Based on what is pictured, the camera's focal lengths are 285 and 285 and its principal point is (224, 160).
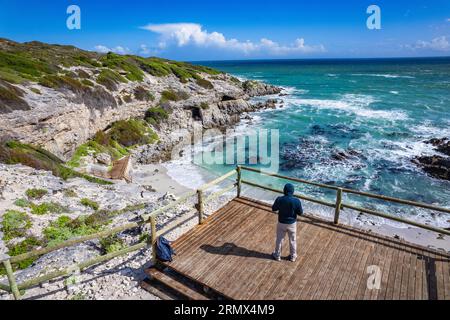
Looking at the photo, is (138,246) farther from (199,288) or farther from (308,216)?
(308,216)

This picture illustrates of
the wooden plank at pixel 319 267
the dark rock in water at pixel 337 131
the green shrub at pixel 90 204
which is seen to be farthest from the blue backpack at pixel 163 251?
the dark rock in water at pixel 337 131

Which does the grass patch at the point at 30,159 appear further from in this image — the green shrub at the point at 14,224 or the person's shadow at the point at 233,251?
the person's shadow at the point at 233,251

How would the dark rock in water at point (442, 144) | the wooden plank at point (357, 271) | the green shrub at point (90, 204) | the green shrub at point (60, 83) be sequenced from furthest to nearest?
the dark rock in water at point (442, 144) < the green shrub at point (60, 83) < the green shrub at point (90, 204) < the wooden plank at point (357, 271)

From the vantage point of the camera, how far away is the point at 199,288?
23.7 ft

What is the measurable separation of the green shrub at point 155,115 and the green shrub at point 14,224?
2356 centimetres

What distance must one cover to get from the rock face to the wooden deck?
734 inches

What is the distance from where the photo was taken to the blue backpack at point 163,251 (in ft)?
25.7

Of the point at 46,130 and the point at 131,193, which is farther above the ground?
the point at 46,130

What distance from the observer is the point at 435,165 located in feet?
78.9

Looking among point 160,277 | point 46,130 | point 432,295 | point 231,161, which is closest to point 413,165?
point 231,161

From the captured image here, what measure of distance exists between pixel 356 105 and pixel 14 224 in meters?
55.6

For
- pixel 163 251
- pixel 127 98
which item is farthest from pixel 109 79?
pixel 163 251

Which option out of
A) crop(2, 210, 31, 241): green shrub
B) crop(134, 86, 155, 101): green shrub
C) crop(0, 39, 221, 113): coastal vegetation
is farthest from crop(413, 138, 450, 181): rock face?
crop(0, 39, 221, 113): coastal vegetation
